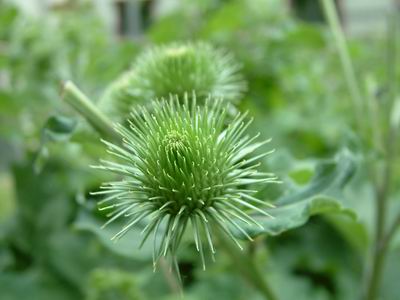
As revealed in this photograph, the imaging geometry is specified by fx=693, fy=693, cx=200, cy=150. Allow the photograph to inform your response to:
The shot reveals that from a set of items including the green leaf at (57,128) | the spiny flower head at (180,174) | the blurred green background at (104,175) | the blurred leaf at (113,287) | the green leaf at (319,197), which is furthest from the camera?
the blurred green background at (104,175)

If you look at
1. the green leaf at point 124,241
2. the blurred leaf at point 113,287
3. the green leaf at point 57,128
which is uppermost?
the green leaf at point 57,128

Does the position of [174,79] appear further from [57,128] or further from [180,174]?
[180,174]

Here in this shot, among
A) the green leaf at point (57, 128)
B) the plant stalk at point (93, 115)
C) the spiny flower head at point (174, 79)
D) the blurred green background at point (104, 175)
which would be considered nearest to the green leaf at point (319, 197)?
the plant stalk at point (93, 115)

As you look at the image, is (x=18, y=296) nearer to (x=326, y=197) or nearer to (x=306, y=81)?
(x=326, y=197)

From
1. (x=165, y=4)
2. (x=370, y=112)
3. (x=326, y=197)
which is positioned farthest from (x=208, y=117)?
(x=165, y=4)

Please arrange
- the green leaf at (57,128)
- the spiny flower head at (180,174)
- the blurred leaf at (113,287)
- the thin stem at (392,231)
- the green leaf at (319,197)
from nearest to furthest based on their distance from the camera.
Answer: the spiny flower head at (180,174)
the green leaf at (319,197)
the green leaf at (57,128)
the thin stem at (392,231)
the blurred leaf at (113,287)

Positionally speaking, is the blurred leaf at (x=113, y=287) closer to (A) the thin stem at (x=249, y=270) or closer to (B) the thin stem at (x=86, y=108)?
(A) the thin stem at (x=249, y=270)

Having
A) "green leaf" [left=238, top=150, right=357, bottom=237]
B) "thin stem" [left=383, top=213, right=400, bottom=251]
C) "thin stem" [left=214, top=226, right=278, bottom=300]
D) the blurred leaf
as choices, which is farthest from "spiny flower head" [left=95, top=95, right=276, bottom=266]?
the blurred leaf
